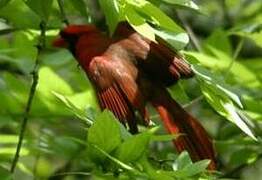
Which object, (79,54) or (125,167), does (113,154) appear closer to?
(125,167)

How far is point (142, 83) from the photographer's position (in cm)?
170

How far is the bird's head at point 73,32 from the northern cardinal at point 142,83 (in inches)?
8.6

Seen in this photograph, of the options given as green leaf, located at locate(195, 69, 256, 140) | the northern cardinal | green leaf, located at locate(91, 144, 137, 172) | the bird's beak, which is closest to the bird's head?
the bird's beak

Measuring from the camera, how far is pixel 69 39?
6.79 ft

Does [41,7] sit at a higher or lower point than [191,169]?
higher

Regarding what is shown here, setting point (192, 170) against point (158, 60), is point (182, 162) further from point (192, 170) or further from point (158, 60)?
point (158, 60)

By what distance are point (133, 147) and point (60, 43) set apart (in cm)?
87

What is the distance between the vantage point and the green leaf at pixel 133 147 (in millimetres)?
1308

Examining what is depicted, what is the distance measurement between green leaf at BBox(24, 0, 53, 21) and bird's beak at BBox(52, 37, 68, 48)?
0.57m

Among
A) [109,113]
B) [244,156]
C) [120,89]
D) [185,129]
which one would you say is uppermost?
[109,113]

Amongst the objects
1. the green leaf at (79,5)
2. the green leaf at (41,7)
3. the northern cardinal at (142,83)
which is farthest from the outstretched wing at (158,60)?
the green leaf at (41,7)

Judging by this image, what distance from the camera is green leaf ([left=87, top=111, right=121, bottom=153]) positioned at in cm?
128

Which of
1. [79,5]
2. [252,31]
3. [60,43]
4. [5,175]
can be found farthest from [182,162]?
[60,43]

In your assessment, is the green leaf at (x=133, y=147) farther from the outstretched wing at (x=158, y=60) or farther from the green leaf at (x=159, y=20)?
the outstretched wing at (x=158, y=60)
